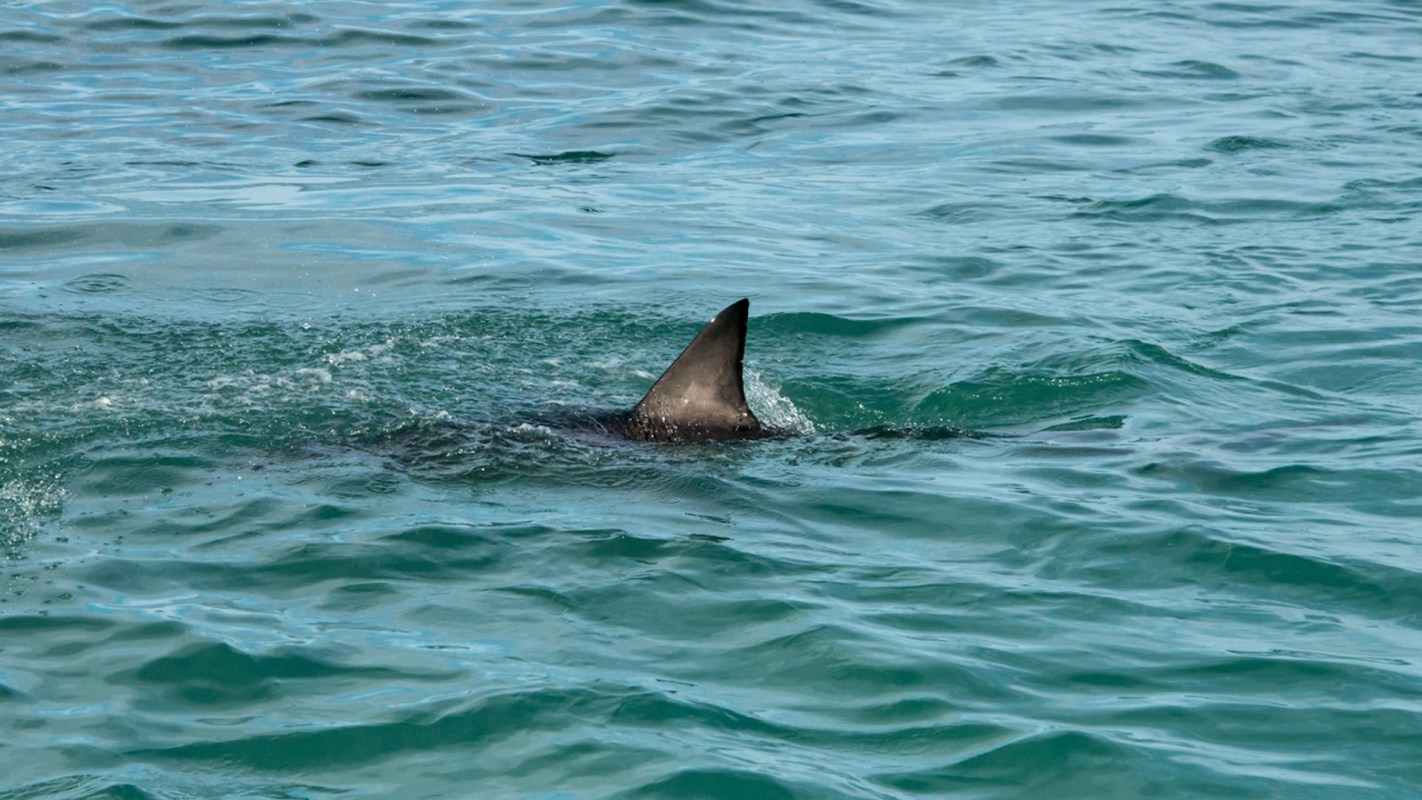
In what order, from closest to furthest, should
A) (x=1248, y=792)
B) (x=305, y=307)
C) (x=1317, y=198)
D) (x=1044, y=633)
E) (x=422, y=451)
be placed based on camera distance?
(x=1248, y=792) → (x=1044, y=633) → (x=422, y=451) → (x=305, y=307) → (x=1317, y=198)

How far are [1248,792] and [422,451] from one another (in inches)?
164

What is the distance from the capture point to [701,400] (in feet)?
24.1

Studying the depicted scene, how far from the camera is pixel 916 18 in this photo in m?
22.4

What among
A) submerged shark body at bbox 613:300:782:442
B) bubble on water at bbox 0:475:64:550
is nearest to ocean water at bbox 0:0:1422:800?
bubble on water at bbox 0:475:64:550

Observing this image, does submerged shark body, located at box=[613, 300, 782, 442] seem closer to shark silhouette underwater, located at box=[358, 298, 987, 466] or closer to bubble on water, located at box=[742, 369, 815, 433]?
shark silhouette underwater, located at box=[358, 298, 987, 466]

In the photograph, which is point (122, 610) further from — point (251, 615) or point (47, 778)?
point (47, 778)

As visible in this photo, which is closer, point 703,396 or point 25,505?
point 25,505

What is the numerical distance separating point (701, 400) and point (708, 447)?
0.74ft

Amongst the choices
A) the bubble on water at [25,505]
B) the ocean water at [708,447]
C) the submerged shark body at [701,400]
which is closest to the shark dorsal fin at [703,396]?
the submerged shark body at [701,400]

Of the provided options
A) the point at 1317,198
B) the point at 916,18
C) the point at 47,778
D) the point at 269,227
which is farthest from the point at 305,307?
the point at 916,18

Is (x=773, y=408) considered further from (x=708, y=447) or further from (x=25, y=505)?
(x=25, y=505)

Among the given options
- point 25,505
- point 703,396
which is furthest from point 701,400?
point 25,505

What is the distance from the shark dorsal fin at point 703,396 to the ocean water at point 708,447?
13 centimetres

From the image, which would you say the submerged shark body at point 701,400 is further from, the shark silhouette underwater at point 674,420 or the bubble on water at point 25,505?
the bubble on water at point 25,505
